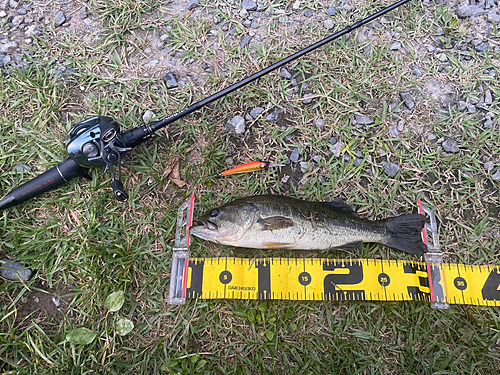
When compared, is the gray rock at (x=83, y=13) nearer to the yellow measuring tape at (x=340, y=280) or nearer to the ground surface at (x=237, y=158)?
the ground surface at (x=237, y=158)

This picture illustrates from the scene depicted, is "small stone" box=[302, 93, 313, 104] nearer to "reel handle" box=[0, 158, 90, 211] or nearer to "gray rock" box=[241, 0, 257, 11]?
"gray rock" box=[241, 0, 257, 11]

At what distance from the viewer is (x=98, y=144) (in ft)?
9.63

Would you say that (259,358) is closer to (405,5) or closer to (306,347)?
(306,347)

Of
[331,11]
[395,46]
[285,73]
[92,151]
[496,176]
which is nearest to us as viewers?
[92,151]

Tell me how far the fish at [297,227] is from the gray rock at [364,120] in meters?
1.26

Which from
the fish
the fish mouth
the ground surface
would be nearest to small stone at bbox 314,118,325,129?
the ground surface

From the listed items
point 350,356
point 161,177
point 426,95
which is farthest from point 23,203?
point 426,95

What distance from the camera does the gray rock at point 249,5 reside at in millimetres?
4094

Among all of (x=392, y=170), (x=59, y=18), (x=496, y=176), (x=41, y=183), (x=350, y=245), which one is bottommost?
(x=350, y=245)

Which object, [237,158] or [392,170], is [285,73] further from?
[392,170]

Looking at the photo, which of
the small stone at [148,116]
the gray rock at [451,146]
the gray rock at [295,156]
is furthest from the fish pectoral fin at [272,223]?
the gray rock at [451,146]

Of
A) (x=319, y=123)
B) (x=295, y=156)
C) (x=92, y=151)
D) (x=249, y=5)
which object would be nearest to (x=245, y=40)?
(x=249, y=5)

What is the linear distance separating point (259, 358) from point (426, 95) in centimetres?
386

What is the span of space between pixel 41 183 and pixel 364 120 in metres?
3.94
